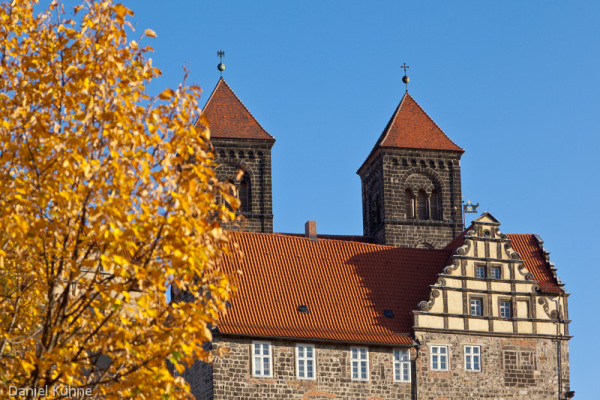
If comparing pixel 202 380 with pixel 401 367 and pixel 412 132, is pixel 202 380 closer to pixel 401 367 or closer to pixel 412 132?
pixel 401 367

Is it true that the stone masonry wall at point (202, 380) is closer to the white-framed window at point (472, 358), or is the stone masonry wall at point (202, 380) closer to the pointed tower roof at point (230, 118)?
the white-framed window at point (472, 358)

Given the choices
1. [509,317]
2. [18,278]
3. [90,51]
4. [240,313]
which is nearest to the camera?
[90,51]

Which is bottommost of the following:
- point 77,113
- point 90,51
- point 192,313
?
point 192,313

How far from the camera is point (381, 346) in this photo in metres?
39.6

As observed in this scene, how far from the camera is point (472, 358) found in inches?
1593

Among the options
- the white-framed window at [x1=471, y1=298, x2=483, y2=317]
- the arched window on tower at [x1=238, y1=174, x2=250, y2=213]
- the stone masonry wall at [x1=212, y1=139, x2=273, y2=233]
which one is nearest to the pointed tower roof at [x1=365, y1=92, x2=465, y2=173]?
the stone masonry wall at [x1=212, y1=139, x2=273, y2=233]

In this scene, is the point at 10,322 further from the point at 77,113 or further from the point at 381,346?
the point at 381,346

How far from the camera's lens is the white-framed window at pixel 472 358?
40344 mm

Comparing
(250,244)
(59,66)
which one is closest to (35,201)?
(59,66)

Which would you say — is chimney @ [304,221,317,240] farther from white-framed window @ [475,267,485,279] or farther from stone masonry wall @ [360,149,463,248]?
stone masonry wall @ [360,149,463,248]

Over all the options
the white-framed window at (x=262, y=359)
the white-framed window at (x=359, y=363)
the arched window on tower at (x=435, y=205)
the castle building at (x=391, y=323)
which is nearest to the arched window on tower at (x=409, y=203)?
the arched window on tower at (x=435, y=205)

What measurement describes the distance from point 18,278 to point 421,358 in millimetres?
26109

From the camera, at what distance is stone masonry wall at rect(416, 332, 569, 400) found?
39.9 m

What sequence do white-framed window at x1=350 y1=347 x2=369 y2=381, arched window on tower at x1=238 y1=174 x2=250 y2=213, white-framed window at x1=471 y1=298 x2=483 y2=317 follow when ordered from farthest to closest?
arched window on tower at x1=238 y1=174 x2=250 y2=213, white-framed window at x1=471 y1=298 x2=483 y2=317, white-framed window at x1=350 y1=347 x2=369 y2=381
